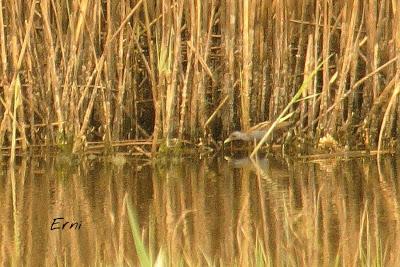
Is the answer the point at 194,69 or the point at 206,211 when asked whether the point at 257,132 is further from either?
the point at 206,211

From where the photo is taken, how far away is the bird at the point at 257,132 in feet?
20.4

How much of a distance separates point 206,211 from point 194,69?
1.40 meters

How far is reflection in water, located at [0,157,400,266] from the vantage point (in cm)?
408

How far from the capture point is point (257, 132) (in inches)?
245

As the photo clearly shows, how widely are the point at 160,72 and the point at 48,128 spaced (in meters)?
0.69

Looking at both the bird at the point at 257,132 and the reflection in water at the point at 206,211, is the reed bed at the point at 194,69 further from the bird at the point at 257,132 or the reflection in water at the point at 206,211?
the reflection in water at the point at 206,211

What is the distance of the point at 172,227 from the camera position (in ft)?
15.2

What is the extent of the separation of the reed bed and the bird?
61mm

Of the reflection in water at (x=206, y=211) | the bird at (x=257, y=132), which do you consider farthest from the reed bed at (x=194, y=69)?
the reflection in water at (x=206, y=211)

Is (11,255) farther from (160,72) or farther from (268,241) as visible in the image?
(160,72)

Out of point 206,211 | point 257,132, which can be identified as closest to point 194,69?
point 257,132

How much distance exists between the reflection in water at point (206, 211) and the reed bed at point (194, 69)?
21cm

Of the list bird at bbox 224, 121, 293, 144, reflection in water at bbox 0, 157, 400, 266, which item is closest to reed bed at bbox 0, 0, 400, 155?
bird at bbox 224, 121, 293, 144

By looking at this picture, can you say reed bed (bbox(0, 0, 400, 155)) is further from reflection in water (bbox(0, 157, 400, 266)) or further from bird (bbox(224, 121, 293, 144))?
reflection in water (bbox(0, 157, 400, 266))
